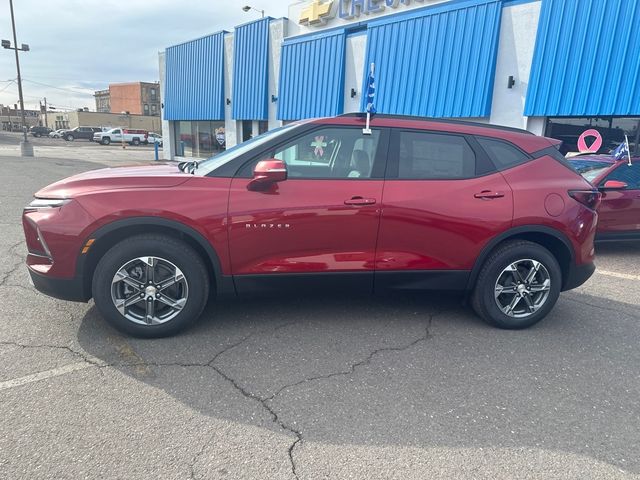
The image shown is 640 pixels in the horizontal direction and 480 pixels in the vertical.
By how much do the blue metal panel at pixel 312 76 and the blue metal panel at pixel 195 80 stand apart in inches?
195

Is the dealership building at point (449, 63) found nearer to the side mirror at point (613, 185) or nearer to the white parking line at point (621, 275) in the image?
the side mirror at point (613, 185)

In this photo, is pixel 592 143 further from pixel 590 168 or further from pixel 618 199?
pixel 618 199

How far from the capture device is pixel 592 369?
3.12m

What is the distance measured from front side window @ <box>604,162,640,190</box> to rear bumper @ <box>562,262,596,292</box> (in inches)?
124

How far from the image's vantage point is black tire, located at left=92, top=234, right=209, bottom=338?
3117 millimetres

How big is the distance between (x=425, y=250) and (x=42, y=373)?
290 centimetres

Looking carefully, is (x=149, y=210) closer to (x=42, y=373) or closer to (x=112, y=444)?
(x=42, y=373)

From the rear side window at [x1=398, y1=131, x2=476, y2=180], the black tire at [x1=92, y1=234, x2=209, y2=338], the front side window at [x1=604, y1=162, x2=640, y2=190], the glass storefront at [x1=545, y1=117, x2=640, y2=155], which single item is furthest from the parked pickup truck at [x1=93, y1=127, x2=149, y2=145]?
the rear side window at [x1=398, y1=131, x2=476, y2=180]

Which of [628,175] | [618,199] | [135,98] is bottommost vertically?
[618,199]

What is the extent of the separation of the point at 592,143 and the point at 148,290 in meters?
11.0

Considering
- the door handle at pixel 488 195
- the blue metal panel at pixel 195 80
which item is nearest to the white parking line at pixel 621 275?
the door handle at pixel 488 195

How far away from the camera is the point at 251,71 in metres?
19.2

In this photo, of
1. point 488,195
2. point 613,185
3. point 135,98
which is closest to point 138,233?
point 488,195

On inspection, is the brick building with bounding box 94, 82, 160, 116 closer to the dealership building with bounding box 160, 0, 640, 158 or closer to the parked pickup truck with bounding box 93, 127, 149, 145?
the parked pickup truck with bounding box 93, 127, 149, 145
